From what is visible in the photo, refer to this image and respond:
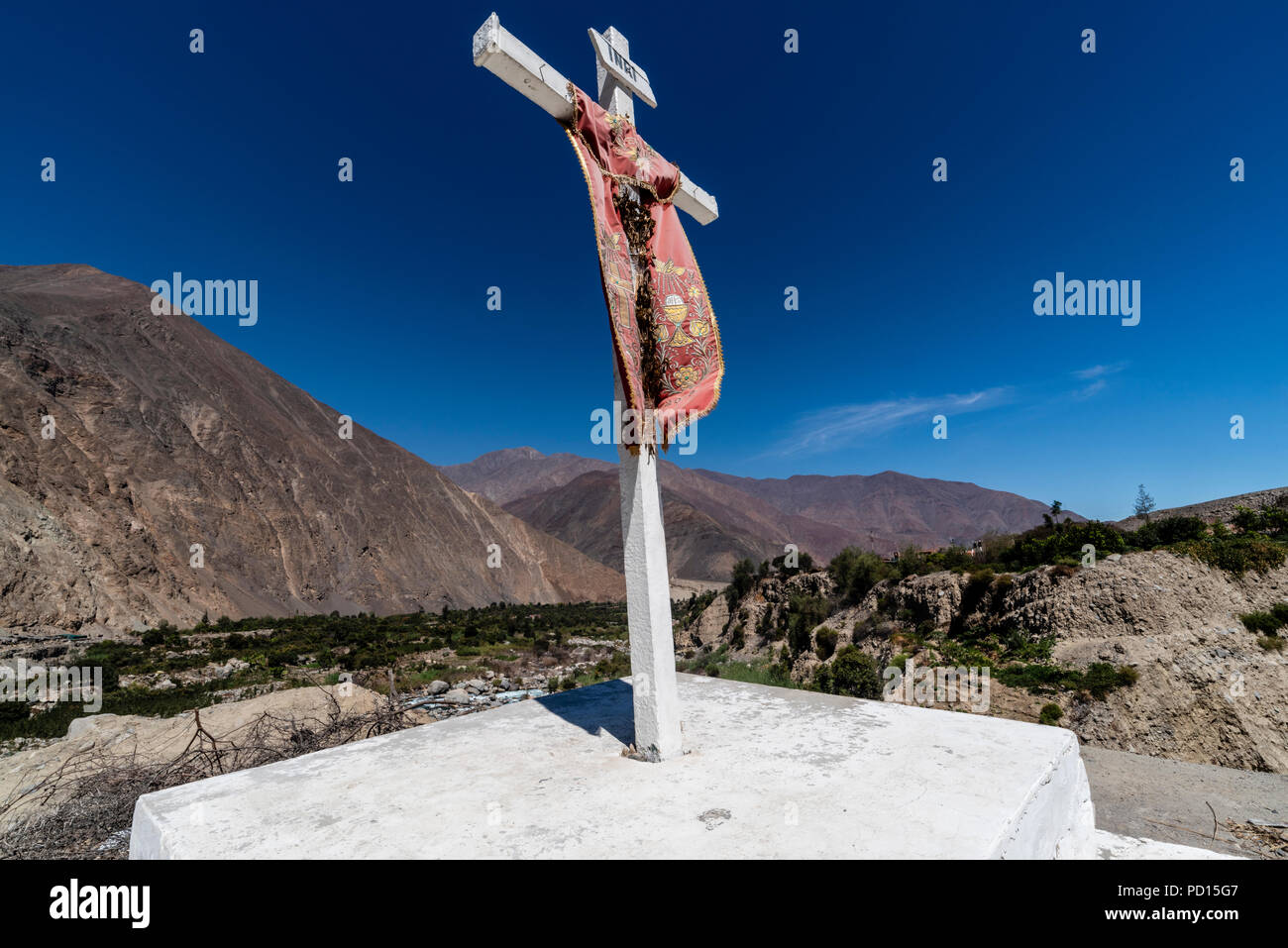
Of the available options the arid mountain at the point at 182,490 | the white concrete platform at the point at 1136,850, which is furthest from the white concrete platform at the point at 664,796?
the arid mountain at the point at 182,490

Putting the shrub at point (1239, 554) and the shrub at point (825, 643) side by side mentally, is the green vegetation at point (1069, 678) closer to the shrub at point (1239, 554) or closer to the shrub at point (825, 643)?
the shrub at point (1239, 554)

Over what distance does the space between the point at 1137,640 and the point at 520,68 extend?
13976 millimetres

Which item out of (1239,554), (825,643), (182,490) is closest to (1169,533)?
(1239,554)

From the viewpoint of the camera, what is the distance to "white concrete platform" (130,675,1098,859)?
260cm

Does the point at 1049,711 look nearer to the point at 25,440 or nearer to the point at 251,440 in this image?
the point at 25,440

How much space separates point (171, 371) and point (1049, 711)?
51.2 m

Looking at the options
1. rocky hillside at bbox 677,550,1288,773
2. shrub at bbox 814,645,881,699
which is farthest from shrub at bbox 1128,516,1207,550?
shrub at bbox 814,645,881,699

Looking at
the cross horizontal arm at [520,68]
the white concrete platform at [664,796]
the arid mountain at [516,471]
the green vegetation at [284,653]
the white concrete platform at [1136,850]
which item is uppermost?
the arid mountain at [516,471]

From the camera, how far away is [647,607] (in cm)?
377

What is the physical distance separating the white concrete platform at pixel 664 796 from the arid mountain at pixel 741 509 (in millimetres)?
71066

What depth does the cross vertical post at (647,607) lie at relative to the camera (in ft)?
12.3

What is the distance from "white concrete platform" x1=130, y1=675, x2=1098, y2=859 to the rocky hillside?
8.57 meters

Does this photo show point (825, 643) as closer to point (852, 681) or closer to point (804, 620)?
point (804, 620)

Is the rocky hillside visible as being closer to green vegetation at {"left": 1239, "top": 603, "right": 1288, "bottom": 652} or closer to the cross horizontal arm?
green vegetation at {"left": 1239, "top": 603, "right": 1288, "bottom": 652}
